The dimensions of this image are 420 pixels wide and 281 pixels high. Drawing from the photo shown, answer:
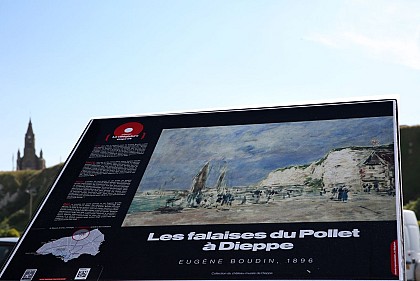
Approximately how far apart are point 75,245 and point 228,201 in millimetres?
1301

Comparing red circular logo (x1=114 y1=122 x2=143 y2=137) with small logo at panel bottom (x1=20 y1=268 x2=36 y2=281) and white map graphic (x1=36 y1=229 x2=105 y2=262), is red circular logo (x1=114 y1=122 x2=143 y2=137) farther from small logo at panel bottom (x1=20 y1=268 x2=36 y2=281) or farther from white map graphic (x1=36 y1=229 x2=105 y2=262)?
small logo at panel bottom (x1=20 y1=268 x2=36 y2=281)

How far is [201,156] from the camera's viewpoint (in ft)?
21.6

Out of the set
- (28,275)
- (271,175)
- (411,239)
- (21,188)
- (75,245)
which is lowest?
(28,275)

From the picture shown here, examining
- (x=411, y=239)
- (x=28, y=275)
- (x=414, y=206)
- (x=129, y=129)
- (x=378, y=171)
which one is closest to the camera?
(x=378, y=171)

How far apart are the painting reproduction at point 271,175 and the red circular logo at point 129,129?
9.9 inches

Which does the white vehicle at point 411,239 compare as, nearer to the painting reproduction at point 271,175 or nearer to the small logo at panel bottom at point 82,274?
Result: the painting reproduction at point 271,175

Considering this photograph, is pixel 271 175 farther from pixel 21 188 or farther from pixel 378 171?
pixel 21 188

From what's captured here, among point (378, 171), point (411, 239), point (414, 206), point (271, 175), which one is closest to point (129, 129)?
point (271, 175)

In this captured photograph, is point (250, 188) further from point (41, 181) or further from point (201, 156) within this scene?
point (41, 181)

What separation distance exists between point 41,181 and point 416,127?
44.2m

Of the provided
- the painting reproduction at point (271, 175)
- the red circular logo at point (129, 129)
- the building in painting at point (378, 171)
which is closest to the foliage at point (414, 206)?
the red circular logo at point (129, 129)

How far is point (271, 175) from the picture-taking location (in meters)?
6.18

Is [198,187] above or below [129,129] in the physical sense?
below

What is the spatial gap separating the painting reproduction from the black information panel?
0.04ft
